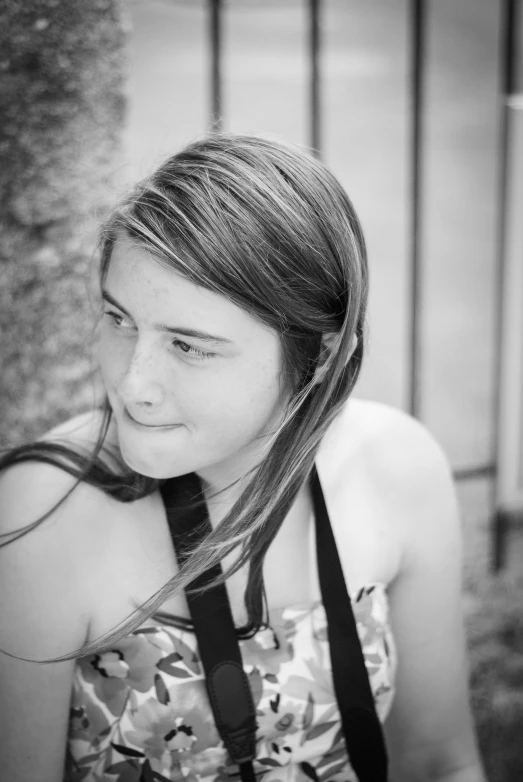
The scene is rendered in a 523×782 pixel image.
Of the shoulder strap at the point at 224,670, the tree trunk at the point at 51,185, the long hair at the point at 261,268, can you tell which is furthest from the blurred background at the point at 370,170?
the shoulder strap at the point at 224,670

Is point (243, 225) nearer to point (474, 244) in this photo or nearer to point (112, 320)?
point (112, 320)

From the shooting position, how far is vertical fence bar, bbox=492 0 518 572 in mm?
2211

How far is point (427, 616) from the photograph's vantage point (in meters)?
1.46

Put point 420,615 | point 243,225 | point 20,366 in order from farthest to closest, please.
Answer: point 20,366
point 420,615
point 243,225

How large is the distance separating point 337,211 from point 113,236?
0.35 meters

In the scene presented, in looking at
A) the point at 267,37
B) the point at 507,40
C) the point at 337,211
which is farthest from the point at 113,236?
the point at 507,40

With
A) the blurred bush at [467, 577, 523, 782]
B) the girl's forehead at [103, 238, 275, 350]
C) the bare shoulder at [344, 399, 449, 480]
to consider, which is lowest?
the blurred bush at [467, 577, 523, 782]

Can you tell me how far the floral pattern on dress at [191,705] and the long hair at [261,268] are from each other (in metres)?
0.07

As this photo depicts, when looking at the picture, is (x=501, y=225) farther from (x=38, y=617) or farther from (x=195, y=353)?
(x=38, y=617)

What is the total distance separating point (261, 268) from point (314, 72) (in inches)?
47.6

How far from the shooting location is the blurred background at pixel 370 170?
5.07ft

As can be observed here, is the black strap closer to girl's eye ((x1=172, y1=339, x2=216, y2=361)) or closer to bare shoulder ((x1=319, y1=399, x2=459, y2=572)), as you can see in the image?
bare shoulder ((x1=319, y1=399, x2=459, y2=572))

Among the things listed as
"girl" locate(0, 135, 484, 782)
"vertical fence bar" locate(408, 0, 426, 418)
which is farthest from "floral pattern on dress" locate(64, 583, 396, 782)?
"vertical fence bar" locate(408, 0, 426, 418)

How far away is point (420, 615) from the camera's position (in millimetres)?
1454
